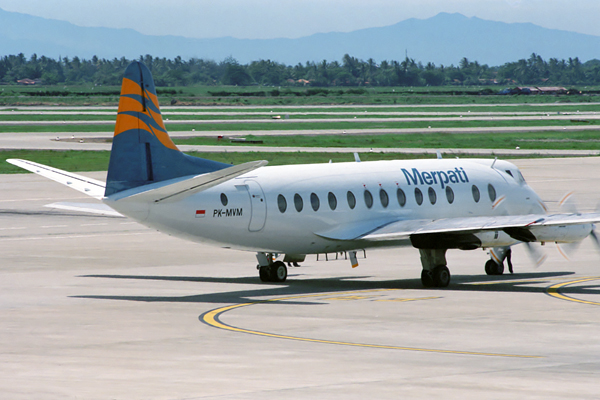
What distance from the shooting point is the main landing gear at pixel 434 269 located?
2873 cm

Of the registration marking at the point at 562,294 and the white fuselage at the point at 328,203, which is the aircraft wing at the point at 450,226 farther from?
the registration marking at the point at 562,294

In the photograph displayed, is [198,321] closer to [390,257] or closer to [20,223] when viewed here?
[390,257]

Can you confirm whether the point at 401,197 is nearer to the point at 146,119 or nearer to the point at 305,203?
the point at 305,203

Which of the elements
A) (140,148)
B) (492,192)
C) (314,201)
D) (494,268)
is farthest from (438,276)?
(140,148)

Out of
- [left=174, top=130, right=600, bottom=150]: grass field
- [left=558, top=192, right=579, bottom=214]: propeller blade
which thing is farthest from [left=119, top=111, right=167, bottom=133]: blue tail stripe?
[left=174, top=130, right=600, bottom=150]: grass field

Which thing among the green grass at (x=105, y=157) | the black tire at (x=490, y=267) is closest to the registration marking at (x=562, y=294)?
the black tire at (x=490, y=267)

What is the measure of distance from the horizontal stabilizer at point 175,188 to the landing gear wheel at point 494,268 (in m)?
10.2

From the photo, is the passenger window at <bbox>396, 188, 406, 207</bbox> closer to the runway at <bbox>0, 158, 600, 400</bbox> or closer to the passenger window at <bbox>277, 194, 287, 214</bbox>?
the runway at <bbox>0, 158, 600, 400</bbox>

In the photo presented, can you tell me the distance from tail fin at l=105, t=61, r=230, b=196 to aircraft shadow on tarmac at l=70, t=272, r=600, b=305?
3.18m

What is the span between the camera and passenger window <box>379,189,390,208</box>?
99.2ft

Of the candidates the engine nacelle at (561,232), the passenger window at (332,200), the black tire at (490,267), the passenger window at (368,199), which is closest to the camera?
the engine nacelle at (561,232)

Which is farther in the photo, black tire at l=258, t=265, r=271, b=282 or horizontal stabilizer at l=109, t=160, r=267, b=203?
black tire at l=258, t=265, r=271, b=282

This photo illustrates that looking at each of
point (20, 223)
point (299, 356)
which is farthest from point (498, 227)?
point (20, 223)

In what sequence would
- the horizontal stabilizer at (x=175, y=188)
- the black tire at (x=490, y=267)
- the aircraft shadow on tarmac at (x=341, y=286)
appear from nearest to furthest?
the horizontal stabilizer at (x=175, y=188), the aircraft shadow on tarmac at (x=341, y=286), the black tire at (x=490, y=267)
